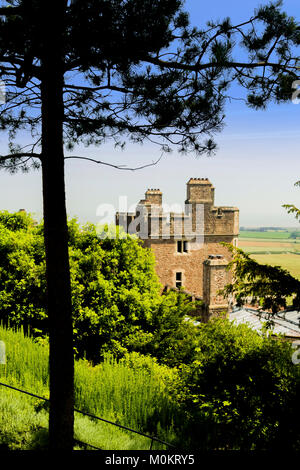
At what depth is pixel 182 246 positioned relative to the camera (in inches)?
1009

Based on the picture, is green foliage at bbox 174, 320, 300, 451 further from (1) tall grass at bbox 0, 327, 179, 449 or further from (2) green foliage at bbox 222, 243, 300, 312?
(2) green foliage at bbox 222, 243, 300, 312

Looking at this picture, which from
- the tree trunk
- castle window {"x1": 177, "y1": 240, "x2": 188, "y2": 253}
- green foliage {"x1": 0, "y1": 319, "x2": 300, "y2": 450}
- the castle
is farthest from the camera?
castle window {"x1": 177, "y1": 240, "x2": 188, "y2": 253}

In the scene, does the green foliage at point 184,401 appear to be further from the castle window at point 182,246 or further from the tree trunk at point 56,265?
→ the castle window at point 182,246

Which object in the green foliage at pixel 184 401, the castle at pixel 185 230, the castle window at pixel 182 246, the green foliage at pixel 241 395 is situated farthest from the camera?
the castle window at pixel 182 246

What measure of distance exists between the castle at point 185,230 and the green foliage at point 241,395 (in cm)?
1541

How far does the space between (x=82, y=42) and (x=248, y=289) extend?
4659 mm

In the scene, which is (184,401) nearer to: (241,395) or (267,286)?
(241,395)

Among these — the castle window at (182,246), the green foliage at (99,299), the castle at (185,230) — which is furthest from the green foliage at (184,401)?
the castle window at (182,246)

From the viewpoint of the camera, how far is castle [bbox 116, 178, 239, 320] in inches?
963

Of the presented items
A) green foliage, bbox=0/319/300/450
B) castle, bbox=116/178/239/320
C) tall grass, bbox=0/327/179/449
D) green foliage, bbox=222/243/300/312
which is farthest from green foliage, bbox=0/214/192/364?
castle, bbox=116/178/239/320

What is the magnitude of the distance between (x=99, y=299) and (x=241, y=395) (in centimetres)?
556

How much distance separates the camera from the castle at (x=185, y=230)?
80.3 ft

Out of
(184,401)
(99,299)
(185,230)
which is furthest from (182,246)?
(184,401)

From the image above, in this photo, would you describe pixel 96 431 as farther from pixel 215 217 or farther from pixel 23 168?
pixel 215 217
